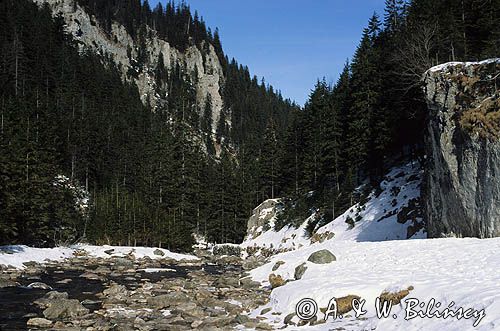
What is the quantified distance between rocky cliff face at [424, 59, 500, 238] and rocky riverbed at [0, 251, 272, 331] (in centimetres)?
1207

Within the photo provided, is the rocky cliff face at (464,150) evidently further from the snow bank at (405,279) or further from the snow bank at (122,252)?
the snow bank at (122,252)

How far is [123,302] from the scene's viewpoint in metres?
19.0

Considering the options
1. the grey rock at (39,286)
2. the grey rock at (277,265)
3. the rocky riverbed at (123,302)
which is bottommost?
the rocky riverbed at (123,302)

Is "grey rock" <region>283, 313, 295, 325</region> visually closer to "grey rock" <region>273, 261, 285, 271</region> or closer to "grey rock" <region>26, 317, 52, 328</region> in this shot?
"grey rock" <region>26, 317, 52, 328</region>

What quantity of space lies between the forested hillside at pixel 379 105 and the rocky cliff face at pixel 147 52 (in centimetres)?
8865

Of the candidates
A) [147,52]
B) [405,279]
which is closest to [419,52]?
[405,279]

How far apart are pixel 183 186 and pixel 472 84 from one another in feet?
183

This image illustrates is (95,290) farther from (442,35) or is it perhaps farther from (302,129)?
(302,129)

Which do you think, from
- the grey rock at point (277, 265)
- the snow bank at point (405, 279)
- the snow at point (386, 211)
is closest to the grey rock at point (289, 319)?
the snow bank at point (405, 279)

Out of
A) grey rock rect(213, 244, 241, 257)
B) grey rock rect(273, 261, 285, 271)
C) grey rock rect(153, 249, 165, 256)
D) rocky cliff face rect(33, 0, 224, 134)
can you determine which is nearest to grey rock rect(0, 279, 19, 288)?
grey rock rect(273, 261, 285, 271)

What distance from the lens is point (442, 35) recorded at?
3406 centimetres

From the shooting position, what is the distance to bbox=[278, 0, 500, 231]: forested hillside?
33656mm

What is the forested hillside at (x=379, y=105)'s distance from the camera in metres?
33.7

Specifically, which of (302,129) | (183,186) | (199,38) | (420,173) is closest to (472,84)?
(420,173)
